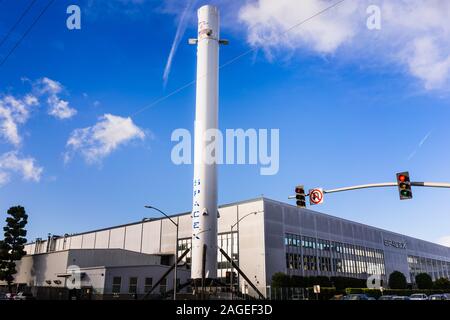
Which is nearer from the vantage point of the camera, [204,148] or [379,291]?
[204,148]

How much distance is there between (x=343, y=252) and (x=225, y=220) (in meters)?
27.2

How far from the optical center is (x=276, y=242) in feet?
221

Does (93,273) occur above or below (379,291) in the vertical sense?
above

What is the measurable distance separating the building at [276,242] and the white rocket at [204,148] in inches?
506

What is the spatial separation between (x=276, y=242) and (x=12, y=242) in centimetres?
4650

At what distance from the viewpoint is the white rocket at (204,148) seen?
3672 cm

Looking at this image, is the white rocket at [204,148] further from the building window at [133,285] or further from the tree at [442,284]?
the tree at [442,284]

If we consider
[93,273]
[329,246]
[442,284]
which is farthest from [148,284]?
[442,284]

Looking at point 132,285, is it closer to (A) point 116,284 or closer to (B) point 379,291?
(A) point 116,284

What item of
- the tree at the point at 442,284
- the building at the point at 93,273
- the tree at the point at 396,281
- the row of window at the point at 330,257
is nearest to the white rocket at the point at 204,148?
the building at the point at 93,273

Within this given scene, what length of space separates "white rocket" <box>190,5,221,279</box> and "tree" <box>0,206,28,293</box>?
4953 cm
